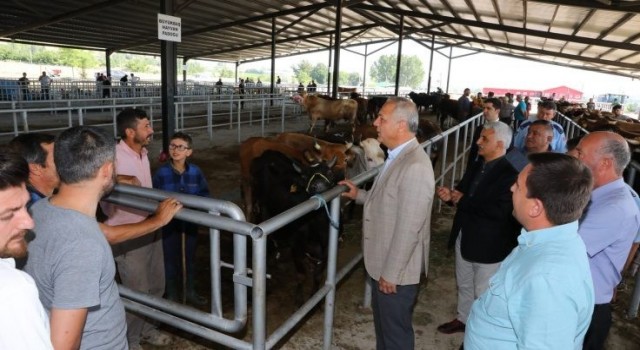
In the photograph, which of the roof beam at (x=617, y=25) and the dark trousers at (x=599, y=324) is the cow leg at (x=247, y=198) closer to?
the dark trousers at (x=599, y=324)

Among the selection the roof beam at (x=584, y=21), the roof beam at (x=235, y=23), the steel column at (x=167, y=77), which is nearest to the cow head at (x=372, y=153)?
the steel column at (x=167, y=77)

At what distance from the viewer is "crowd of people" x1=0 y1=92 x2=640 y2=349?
1329 millimetres

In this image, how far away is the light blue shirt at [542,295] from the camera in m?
1.33

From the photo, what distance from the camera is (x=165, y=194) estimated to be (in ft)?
6.75

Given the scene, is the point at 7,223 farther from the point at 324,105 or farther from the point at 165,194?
the point at 324,105

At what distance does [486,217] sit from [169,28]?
5.76m

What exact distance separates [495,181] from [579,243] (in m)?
1.52

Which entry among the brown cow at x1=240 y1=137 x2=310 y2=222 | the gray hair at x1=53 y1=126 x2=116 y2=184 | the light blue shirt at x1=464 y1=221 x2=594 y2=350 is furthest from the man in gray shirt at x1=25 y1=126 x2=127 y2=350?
the brown cow at x1=240 y1=137 x2=310 y2=222

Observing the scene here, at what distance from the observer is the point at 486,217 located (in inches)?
117

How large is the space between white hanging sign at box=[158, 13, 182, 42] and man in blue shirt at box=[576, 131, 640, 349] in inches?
234

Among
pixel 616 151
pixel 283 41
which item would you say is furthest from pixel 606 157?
pixel 283 41

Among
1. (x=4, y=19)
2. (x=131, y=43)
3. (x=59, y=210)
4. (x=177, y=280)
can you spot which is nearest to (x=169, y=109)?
(x=177, y=280)

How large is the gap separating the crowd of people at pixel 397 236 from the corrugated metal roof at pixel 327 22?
32.8 ft

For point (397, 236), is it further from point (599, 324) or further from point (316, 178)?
point (316, 178)
